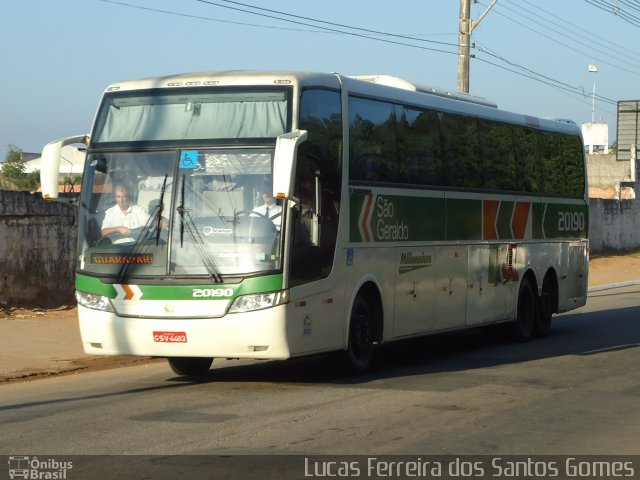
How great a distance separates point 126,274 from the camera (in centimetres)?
1274

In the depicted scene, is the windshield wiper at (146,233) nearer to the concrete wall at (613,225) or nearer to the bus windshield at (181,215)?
the bus windshield at (181,215)

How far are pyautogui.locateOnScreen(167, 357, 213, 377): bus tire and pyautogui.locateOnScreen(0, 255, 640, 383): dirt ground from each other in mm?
1561

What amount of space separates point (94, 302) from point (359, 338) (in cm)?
321

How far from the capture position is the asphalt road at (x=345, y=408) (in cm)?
944

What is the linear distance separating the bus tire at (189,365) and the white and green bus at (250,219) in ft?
0.07

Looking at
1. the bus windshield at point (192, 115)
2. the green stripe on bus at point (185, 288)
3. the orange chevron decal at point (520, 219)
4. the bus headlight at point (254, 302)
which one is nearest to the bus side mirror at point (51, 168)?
A: the bus windshield at point (192, 115)

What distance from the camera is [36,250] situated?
2066 cm

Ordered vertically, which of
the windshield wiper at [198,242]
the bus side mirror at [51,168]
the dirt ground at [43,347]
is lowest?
the dirt ground at [43,347]

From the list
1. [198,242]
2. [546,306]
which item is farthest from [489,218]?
[198,242]

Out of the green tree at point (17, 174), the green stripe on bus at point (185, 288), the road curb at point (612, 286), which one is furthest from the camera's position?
the green tree at point (17, 174)

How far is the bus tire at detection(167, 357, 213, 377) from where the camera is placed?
14.2 metres

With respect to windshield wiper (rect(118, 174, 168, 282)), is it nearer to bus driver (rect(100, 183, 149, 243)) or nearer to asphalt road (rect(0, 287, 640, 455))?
bus driver (rect(100, 183, 149, 243))

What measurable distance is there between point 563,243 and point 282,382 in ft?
29.8

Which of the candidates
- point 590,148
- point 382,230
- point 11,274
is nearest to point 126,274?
point 382,230
